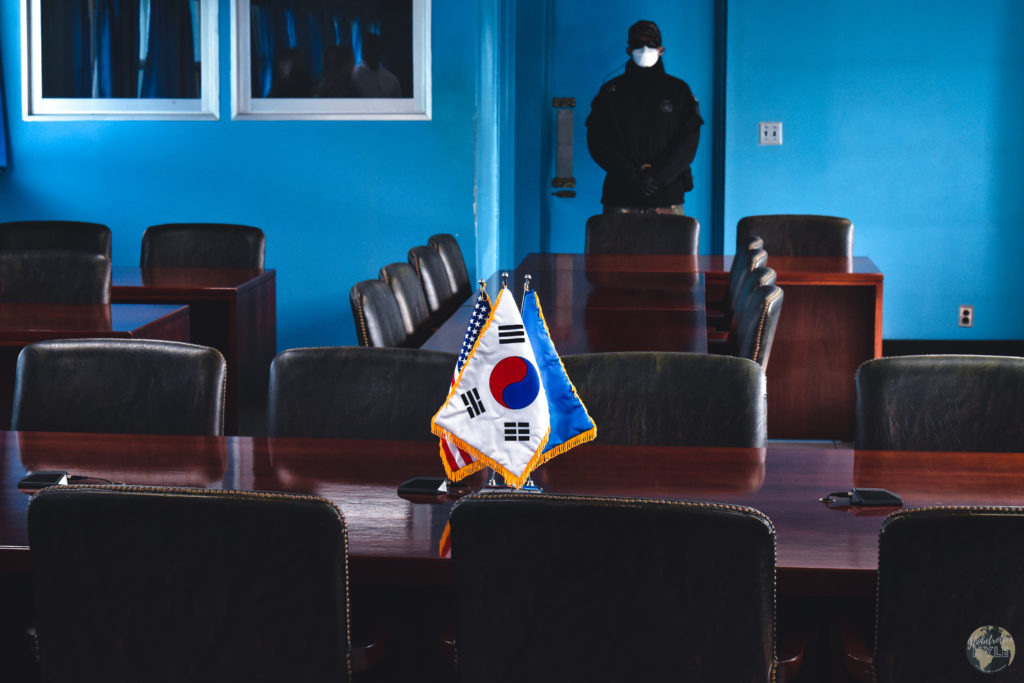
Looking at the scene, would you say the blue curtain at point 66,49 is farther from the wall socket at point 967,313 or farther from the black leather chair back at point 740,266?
the wall socket at point 967,313

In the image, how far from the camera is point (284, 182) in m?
5.86

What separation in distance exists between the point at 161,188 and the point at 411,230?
1.32m

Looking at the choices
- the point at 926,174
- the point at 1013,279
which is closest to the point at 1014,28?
the point at 926,174

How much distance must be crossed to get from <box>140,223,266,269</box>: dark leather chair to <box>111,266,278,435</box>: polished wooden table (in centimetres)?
13

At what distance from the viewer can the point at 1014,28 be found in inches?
271

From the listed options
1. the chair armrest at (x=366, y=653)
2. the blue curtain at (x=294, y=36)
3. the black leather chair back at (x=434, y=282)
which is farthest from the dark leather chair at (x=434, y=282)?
the chair armrest at (x=366, y=653)

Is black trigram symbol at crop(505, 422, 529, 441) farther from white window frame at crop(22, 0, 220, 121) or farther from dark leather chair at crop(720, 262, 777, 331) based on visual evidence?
white window frame at crop(22, 0, 220, 121)

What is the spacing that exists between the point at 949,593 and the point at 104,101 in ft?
17.8

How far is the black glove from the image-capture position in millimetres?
6727

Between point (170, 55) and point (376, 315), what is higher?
point (170, 55)

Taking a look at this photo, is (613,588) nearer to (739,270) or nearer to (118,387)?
(118,387)

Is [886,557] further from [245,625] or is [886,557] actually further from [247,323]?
[247,323]

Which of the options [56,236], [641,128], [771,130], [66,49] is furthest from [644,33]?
[56,236]

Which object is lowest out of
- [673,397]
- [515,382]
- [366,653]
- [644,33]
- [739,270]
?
[366,653]
